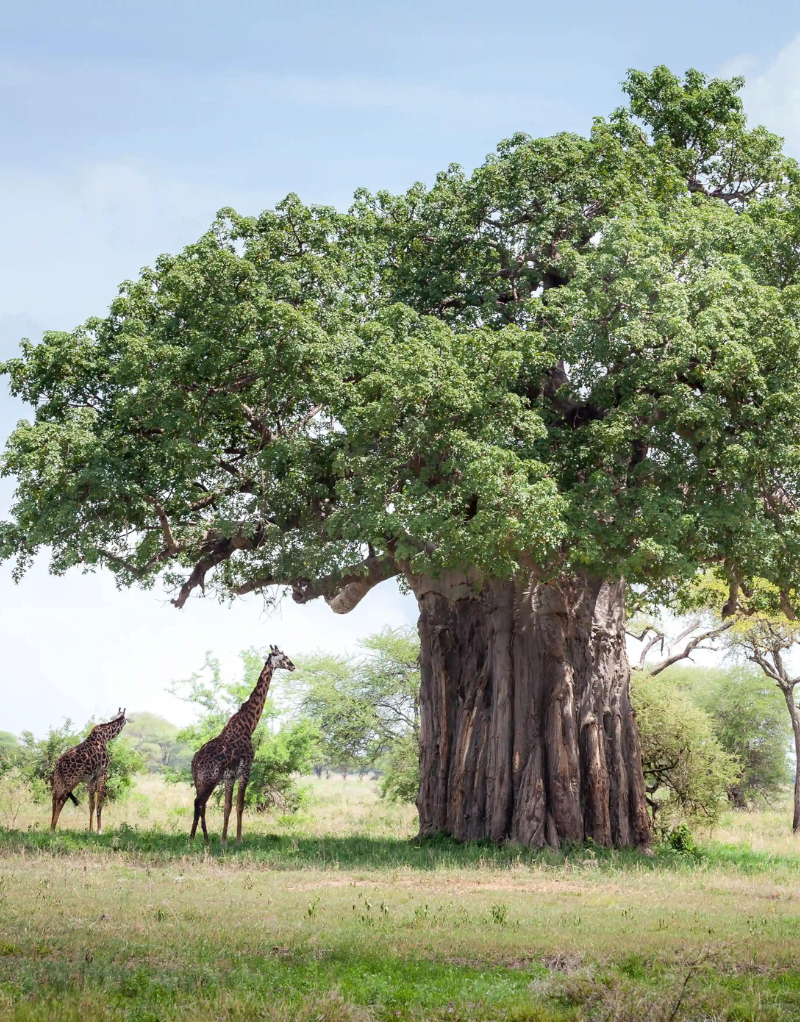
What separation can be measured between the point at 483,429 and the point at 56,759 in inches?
741

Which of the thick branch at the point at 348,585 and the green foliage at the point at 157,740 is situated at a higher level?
the thick branch at the point at 348,585

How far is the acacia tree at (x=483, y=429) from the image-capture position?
17016mm

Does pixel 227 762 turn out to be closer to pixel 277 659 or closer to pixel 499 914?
pixel 277 659

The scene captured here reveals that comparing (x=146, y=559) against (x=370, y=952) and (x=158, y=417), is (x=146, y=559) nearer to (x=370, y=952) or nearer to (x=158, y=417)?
(x=158, y=417)

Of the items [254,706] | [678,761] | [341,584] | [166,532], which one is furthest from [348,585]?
[678,761]

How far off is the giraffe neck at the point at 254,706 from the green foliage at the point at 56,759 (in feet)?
38.2

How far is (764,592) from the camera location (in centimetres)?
2306

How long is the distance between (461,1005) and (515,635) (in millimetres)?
13070

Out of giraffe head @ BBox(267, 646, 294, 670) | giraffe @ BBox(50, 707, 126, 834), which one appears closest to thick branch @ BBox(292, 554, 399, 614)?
giraffe head @ BBox(267, 646, 294, 670)

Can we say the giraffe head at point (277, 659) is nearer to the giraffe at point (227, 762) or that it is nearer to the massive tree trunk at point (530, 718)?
the giraffe at point (227, 762)

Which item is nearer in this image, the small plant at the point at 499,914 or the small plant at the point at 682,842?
the small plant at the point at 499,914

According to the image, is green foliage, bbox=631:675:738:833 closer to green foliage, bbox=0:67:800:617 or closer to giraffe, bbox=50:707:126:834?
green foliage, bbox=0:67:800:617

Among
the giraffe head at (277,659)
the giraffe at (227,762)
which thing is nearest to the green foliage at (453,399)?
Result: the giraffe head at (277,659)

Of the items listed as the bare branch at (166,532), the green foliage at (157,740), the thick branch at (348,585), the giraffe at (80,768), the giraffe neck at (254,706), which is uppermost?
the bare branch at (166,532)
